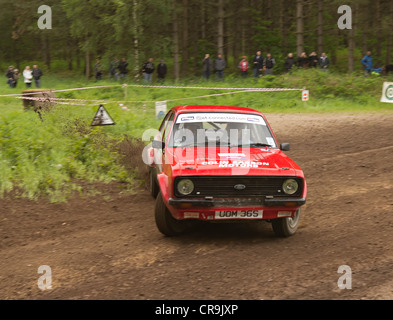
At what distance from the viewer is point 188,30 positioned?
125ft

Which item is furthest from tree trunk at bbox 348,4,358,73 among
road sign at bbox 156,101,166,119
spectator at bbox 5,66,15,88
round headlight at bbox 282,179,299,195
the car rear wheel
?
round headlight at bbox 282,179,299,195

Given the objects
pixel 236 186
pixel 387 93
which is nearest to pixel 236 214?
pixel 236 186

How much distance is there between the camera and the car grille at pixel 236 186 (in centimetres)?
593

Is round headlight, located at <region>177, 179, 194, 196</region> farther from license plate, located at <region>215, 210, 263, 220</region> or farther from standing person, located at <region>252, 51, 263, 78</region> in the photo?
standing person, located at <region>252, 51, 263, 78</region>

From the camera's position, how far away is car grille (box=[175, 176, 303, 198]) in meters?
5.93

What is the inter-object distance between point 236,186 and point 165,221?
1.09m

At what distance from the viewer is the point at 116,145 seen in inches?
429

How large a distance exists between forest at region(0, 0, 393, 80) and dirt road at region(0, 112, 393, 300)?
20913mm

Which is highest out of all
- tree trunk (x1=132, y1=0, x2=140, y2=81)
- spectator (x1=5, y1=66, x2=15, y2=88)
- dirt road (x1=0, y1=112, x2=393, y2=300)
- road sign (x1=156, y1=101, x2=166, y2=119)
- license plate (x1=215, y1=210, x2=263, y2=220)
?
tree trunk (x1=132, y1=0, x2=140, y2=81)

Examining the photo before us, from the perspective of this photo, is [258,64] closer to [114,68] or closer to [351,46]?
[351,46]

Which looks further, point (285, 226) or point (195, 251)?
point (285, 226)

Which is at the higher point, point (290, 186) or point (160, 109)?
point (160, 109)

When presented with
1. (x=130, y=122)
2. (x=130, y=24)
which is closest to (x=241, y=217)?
(x=130, y=122)
